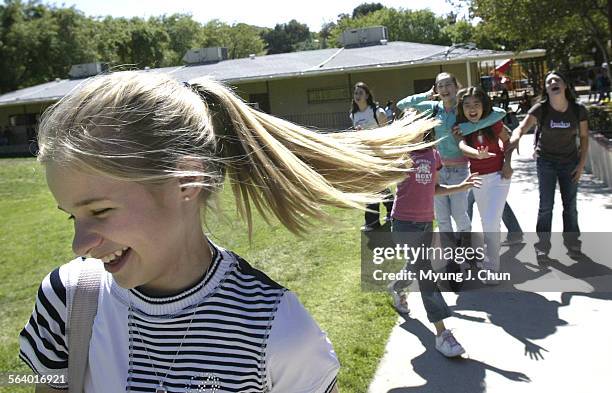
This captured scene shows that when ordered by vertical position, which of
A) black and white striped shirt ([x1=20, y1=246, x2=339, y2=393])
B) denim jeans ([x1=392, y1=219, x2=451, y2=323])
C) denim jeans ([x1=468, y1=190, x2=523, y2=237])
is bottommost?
denim jeans ([x1=468, y1=190, x2=523, y2=237])

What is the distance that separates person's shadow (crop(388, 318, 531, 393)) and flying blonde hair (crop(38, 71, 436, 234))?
2380mm

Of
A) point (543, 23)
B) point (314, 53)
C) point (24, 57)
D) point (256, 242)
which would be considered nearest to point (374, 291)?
point (256, 242)

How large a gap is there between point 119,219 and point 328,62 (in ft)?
95.9

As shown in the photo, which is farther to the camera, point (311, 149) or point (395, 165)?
point (395, 165)

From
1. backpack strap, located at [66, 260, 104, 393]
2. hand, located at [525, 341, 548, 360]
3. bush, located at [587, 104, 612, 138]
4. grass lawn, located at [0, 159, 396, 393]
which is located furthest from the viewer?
bush, located at [587, 104, 612, 138]

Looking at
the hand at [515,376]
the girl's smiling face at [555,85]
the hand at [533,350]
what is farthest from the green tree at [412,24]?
the hand at [515,376]

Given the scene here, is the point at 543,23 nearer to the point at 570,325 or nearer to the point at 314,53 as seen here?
the point at 570,325

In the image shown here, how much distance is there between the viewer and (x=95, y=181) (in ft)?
4.47

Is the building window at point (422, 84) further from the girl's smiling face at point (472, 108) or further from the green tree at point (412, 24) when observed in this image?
the green tree at point (412, 24)

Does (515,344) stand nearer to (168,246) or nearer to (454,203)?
(454,203)

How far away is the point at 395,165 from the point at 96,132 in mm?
922

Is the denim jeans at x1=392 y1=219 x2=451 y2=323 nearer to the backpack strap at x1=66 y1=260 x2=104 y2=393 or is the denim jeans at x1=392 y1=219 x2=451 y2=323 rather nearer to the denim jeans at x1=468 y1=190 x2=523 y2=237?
the denim jeans at x1=468 y1=190 x2=523 y2=237

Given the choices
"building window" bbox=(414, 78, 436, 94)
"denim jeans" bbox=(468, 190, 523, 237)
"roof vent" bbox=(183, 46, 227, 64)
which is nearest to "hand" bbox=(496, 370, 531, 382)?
"denim jeans" bbox=(468, 190, 523, 237)

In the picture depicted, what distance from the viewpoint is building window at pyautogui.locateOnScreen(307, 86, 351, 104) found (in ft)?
97.8
